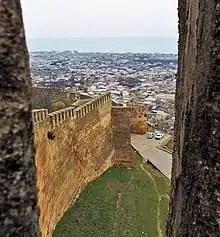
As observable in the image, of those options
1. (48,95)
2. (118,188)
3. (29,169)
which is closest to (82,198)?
(118,188)

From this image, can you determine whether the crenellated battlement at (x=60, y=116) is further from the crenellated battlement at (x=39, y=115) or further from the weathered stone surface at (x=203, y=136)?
the weathered stone surface at (x=203, y=136)

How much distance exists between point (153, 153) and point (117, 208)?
659cm

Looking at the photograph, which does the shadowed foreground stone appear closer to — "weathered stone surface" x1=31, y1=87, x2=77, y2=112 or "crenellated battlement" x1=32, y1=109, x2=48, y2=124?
"crenellated battlement" x1=32, y1=109, x2=48, y2=124

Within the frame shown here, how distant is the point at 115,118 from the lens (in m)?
18.2

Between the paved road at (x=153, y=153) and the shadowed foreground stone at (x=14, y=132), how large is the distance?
15.9 meters

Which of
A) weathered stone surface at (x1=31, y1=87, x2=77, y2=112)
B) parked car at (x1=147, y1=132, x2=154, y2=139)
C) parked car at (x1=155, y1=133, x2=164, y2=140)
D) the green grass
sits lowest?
parked car at (x1=155, y1=133, x2=164, y2=140)

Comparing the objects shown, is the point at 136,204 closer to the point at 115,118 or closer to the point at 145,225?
the point at 145,225

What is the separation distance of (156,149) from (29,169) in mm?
18953

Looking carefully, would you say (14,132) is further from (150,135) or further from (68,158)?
(150,135)

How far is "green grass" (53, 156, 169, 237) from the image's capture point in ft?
41.5

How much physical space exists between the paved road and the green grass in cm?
106

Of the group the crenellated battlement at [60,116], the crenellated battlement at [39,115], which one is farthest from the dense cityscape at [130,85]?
the crenellated battlement at [39,115]

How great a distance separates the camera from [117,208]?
46.5 ft

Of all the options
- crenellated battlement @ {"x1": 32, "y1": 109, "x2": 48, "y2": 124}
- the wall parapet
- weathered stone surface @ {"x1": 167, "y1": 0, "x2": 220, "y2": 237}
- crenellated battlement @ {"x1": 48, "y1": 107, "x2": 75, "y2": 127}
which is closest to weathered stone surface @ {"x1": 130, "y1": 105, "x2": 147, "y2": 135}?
the wall parapet
